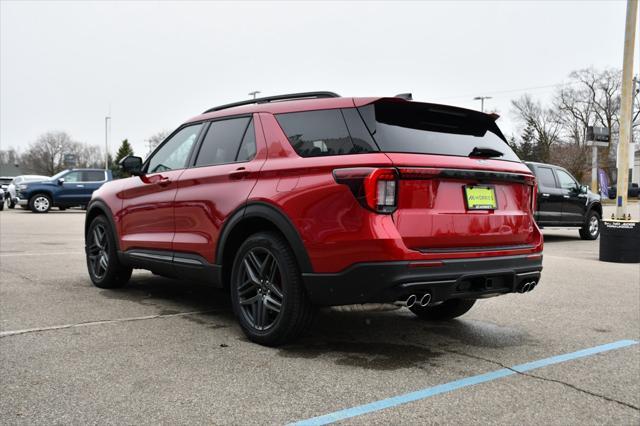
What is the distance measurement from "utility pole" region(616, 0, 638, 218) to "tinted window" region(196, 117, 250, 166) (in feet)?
28.1

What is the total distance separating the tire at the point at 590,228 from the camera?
619 inches

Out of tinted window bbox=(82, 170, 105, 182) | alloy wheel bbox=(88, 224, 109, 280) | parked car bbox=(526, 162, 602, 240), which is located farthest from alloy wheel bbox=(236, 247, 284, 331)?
tinted window bbox=(82, 170, 105, 182)

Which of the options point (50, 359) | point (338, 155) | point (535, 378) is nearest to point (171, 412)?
point (50, 359)

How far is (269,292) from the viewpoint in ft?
13.9

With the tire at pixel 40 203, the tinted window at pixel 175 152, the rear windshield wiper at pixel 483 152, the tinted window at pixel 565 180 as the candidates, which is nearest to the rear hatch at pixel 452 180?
the rear windshield wiper at pixel 483 152

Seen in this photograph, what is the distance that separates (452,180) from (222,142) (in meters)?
2.03

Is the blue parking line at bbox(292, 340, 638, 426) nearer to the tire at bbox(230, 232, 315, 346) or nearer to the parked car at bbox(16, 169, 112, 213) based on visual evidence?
the tire at bbox(230, 232, 315, 346)

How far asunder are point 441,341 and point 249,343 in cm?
142

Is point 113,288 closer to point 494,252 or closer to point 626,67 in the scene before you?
point 494,252

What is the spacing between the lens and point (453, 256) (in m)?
3.84

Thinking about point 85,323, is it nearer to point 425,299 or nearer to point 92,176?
point 425,299

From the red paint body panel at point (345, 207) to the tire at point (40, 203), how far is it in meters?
22.9

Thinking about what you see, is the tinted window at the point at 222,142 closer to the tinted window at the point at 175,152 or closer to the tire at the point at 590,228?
the tinted window at the point at 175,152

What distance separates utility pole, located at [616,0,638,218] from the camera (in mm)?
10930
